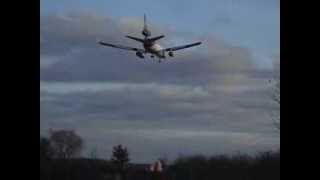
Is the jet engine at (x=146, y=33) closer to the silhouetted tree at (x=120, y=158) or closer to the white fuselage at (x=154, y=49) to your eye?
the white fuselage at (x=154, y=49)

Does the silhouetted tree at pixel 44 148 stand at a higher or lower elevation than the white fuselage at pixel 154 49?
lower

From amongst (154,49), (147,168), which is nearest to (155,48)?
(154,49)

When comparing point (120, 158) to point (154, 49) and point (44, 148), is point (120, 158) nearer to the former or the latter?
point (154, 49)

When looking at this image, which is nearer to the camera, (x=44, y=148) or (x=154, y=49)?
(x=44, y=148)

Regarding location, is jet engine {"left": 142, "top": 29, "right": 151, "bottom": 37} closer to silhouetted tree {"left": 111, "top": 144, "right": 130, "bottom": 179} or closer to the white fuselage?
the white fuselage

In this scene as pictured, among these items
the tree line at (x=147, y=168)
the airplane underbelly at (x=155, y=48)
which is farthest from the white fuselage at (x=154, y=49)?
the tree line at (x=147, y=168)

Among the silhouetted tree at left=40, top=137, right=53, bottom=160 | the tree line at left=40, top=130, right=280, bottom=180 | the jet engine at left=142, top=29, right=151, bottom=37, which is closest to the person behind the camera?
the silhouetted tree at left=40, top=137, right=53, bottom=160

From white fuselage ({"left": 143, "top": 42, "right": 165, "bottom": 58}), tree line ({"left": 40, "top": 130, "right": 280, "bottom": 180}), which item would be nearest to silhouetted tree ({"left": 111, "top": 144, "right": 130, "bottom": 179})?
tree line ({"left": 40, "top": 130, "right": 280, "bottom": 180})

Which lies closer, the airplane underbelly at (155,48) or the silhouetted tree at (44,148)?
the silhouetted tree at (44,148)
